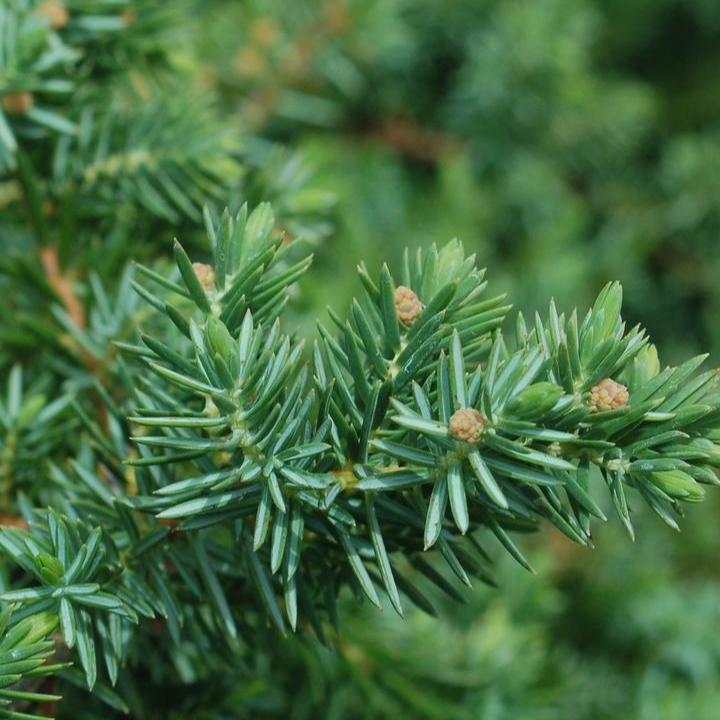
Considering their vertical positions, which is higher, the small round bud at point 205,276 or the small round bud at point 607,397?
the small round bud at point 607,397

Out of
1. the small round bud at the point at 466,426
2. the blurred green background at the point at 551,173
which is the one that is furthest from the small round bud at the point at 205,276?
the blurred green background at the point at 551,173

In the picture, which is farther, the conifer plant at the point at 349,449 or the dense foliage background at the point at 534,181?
the dense foliage background at the point at 534,181

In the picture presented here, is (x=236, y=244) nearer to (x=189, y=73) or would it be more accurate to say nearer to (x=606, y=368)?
(x=606, y=368)

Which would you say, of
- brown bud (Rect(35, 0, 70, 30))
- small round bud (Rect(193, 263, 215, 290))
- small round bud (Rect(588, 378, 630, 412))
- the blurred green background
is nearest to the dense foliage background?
the blurred green background

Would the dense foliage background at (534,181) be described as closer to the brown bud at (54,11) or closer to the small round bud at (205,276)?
the brown bud at (54,11)

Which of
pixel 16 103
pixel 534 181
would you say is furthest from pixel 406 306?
pixel 534 181

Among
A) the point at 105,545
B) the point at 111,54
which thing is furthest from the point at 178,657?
the point at 111,54
